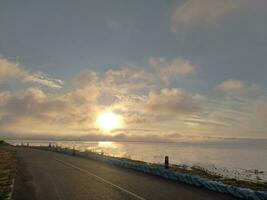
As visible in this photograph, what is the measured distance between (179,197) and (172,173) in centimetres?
679

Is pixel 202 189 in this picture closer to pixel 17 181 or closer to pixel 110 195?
pixel 110 195

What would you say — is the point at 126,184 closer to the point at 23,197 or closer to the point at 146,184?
the point at 146,184

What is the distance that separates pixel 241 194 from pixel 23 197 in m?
9.83

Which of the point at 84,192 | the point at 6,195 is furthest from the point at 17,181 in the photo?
the point at 84,192

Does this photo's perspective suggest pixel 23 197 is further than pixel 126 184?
No

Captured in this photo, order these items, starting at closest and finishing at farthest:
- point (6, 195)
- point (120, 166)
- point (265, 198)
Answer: point (265, 198)
point (6, 195)
point (120, 166)

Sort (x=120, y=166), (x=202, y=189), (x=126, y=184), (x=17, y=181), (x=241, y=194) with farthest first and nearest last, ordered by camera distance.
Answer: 1. (x=120, y=166)
2. (x=17, y=181)
3. (x=126, y=184)
4. (x=202, y=189)
5. (x=241, y=194)

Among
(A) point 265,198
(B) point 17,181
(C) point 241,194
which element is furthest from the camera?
(B) point 17,181

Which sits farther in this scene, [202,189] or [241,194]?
[202,189]

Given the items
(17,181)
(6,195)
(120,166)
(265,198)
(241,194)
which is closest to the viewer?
(265,198)

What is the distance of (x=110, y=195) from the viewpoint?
14805 mm

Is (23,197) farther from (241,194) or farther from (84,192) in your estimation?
(241,194)

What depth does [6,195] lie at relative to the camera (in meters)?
15.3

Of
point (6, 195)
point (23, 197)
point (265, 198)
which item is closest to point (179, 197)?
point (265, 198)
